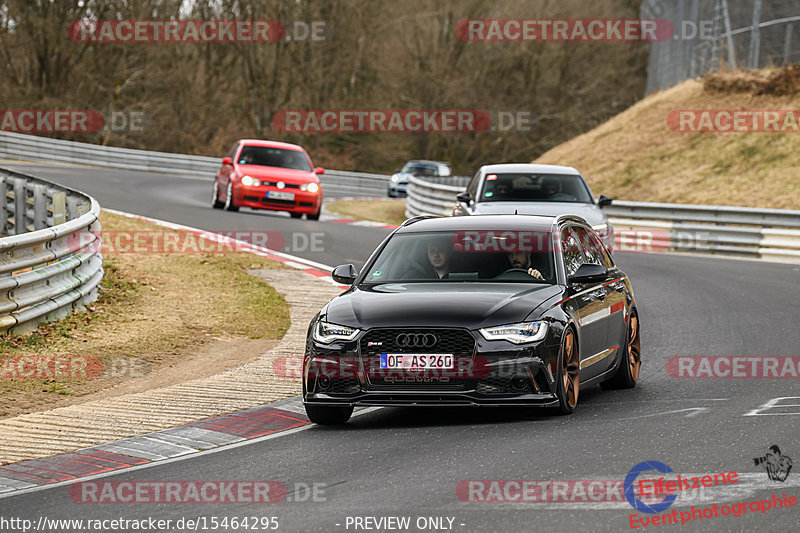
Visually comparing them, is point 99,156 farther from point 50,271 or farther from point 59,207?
point 50,271

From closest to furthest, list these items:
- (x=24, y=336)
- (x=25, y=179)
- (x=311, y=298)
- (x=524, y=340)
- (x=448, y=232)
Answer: (x=524, y=340) → (x=448, y=232) → (x=24, y=336) → (x=311, y=298) → (x=25, y=179)

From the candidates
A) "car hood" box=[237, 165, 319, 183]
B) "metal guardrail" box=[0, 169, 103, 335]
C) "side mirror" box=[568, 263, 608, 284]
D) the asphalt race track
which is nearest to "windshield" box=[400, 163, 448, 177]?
"car hood" box=[237, 165, 319, 183]

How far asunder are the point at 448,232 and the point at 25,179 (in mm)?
11604

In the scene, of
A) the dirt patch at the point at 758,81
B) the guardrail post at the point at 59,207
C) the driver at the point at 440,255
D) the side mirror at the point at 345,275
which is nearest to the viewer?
the driver at the point at 440,255

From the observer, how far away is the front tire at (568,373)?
28.5 ft

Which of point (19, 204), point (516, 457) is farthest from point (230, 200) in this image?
point (516, 457)

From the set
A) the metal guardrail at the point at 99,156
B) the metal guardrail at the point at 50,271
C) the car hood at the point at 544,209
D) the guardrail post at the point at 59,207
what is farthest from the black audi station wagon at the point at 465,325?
the metal guardrail at the point at 99,156

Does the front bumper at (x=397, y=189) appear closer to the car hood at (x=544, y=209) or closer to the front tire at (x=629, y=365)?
the car hood at (x=544, y=209)

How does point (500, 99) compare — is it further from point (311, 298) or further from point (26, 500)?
point (26, 500)

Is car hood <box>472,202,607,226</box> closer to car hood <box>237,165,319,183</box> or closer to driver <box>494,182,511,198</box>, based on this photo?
driver <box>494,182,511,198</box>

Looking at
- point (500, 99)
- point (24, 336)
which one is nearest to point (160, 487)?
point (24, 336)

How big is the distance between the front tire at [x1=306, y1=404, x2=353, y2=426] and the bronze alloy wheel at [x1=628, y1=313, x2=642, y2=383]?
8.98 ft

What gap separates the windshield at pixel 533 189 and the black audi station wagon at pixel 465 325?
27.9 feet

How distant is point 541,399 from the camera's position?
8.52 meters
